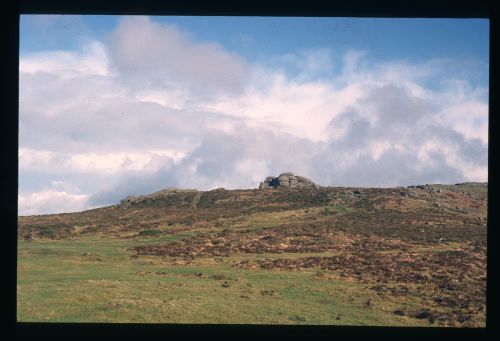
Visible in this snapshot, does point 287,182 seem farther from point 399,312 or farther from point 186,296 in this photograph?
point 186,296

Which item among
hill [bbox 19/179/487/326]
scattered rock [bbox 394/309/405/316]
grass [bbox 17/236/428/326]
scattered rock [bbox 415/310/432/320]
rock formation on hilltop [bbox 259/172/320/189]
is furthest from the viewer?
rock formation on hilltop [bbox 259/172/320/189]

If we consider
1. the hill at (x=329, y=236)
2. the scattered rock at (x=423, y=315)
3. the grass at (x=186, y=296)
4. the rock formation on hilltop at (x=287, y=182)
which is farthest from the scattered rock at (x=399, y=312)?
the rock formation on hilltop at (x=287, y=182)

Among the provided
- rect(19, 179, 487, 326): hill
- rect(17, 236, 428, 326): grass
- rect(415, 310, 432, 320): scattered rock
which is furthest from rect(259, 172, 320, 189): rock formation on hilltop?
rect(415, 310, 432, 320): scattered rock

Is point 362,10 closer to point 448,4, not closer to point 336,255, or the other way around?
point 448,4

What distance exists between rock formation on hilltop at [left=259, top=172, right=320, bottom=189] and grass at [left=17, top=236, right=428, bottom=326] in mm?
62658

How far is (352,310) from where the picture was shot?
672 inches

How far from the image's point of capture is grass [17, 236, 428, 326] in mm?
14820

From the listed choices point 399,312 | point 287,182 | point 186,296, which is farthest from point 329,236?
point 287,182

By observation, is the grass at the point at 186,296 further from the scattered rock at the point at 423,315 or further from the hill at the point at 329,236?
the hill at the point at 329,236

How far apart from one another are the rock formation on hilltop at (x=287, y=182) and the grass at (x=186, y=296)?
62.7 metres

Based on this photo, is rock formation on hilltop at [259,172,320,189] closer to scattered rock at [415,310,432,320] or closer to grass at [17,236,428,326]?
grass at [17,236,428,326]

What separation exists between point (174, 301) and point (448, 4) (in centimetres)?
1628

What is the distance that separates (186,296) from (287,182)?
2923 inches
